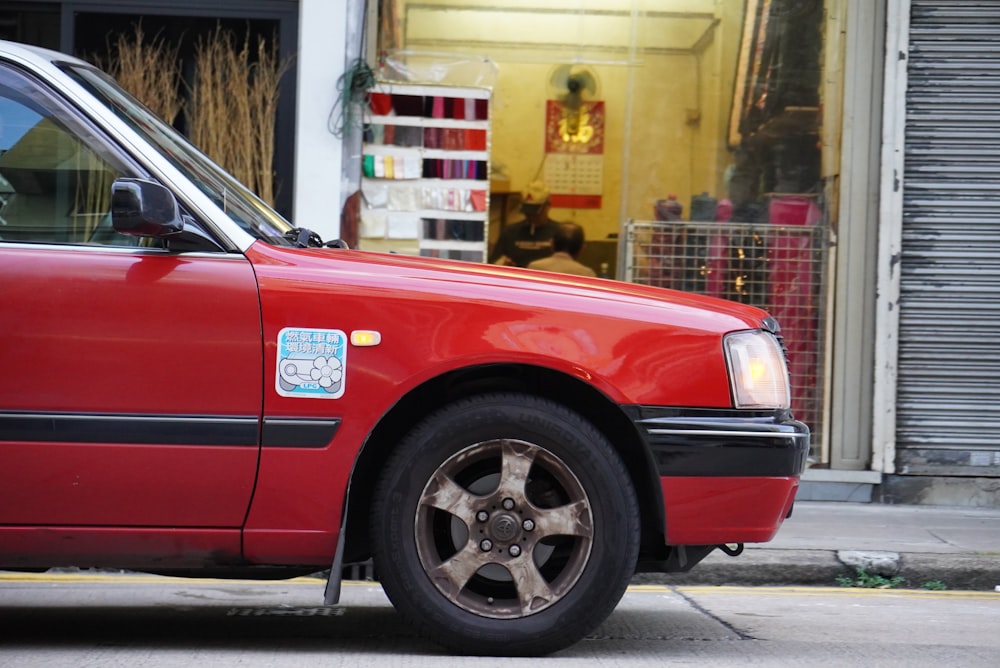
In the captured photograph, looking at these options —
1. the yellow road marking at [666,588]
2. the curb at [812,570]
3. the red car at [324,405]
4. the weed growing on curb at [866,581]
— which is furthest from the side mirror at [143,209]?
the weed growing on curb at [866,581]

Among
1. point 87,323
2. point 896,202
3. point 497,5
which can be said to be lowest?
point 87,323

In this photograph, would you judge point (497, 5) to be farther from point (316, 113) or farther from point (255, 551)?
point (255, 551)

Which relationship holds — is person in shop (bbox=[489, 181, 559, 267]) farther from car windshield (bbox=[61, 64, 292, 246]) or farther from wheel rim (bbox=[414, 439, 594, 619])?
wheel rim (bbox=[414, 439, 594, 619])

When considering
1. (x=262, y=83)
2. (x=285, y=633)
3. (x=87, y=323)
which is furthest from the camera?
(x=262, y=83)

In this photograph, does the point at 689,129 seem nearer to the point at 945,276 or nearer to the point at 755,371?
the point at 945,276

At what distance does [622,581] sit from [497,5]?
625 cm

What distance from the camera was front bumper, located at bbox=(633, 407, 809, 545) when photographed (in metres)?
4.29

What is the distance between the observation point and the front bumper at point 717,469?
4.29 meters

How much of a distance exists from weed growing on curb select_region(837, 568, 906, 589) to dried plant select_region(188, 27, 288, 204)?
181 inches

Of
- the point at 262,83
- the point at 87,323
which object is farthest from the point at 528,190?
the point at 87,323

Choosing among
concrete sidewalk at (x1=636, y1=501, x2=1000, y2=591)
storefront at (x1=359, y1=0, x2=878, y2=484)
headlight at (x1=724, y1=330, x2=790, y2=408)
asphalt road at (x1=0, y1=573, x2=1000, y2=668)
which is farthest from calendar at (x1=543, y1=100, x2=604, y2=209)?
headlight at (x1=724, y1=330, x2=790, y2=408)

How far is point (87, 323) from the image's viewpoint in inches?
163

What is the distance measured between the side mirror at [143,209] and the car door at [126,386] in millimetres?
135

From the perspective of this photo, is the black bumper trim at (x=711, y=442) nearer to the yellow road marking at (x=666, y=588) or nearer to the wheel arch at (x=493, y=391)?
the wheel arch at (x=493, y=391)
